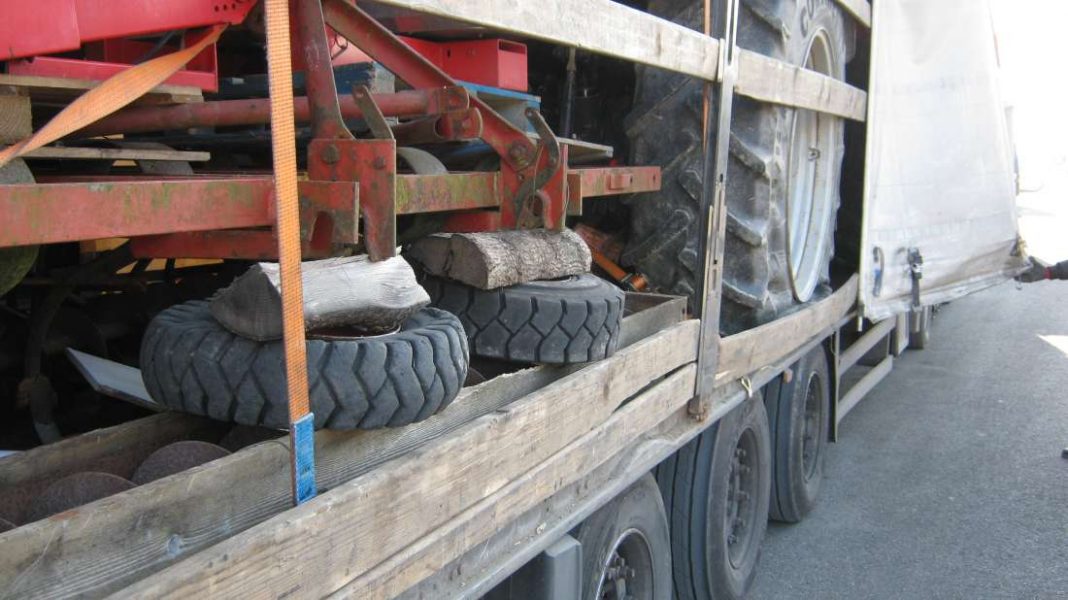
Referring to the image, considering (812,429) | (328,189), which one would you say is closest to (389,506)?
(328,189)

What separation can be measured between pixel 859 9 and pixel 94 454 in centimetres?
445

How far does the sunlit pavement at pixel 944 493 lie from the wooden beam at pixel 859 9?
8.54 ft

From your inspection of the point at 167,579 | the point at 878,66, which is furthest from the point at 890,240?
the point at 167,579

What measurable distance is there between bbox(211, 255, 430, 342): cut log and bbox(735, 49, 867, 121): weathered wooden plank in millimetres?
1784

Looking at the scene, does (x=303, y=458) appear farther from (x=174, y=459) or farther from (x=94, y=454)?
(x=94, y=454)

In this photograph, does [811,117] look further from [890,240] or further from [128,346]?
[128,346]

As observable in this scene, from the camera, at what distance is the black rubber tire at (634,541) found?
2.56 metres

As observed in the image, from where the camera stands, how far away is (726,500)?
3.70 metres

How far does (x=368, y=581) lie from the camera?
5.02 feet

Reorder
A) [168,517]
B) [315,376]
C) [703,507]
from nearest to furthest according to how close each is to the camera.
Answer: [168,517] → [315,376] → [703,507]

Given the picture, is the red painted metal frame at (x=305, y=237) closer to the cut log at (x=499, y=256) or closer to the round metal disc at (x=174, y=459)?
the round metal disc at (x=174, y=459)

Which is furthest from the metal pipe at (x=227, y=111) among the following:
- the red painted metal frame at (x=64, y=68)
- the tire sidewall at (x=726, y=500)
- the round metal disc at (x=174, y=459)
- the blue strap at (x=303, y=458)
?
Result: the tire sidewall at (x=726, y=500)

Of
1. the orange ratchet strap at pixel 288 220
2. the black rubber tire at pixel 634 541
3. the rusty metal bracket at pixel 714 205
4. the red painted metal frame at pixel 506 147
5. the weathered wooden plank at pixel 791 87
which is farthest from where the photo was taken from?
the weathered wooden plank at pixel 791 87

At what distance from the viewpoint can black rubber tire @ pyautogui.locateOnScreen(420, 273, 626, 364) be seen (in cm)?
238
